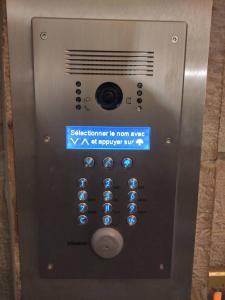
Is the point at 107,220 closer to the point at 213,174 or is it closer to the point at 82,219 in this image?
the point at 82,219

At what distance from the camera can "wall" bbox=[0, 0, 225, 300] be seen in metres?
0.61

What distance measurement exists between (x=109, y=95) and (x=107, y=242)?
0.28 meters

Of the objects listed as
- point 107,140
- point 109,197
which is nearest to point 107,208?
point 109,197

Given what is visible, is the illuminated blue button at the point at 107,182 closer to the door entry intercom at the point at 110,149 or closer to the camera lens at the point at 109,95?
the door entry intercom at the point at 110,149

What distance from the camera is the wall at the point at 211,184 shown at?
23.9 inches

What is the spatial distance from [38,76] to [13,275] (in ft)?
1.41

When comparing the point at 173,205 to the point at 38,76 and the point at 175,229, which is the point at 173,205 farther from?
the point at 38,76

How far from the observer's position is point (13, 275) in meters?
0.70

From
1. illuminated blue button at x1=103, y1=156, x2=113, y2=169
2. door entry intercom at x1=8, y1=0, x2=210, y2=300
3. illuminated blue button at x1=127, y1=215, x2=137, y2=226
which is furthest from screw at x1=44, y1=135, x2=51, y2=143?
illuminated blue button at x1=127, y1=215, x2=137, y2=226

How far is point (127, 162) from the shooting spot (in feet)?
2.00

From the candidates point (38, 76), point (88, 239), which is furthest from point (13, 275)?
point (38, 76)

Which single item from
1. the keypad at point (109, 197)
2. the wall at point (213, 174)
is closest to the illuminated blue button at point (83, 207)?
the keypad at point (109, 197)

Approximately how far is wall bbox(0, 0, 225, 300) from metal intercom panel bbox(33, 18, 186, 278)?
0.07 meters

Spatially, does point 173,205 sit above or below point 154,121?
below
